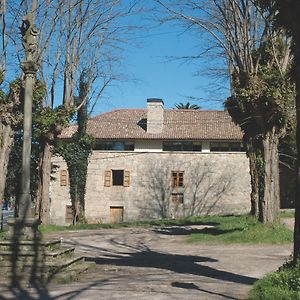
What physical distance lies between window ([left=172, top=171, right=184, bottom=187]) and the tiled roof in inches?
119

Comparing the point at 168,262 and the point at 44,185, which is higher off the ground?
the point at 44,185

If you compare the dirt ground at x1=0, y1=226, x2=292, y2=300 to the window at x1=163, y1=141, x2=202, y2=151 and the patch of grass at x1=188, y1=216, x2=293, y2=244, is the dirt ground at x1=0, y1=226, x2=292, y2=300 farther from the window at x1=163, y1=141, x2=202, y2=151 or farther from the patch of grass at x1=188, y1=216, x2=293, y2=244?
the window at x1=163, y1=141, x2=202, y2=151

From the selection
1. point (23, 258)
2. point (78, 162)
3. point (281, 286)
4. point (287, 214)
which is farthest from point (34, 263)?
point (78, 162)

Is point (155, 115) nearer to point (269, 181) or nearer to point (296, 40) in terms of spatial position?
point (269, 181)

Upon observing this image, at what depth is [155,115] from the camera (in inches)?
1681

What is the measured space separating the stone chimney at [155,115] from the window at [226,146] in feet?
15.6

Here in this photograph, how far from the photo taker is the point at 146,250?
1600cm

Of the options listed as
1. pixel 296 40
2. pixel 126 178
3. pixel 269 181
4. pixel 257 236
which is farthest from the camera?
pixel 126 178

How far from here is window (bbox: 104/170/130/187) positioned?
41875 mm

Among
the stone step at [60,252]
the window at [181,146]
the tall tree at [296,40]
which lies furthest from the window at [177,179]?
the tall tree at [296,40]

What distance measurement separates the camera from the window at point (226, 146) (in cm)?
4184

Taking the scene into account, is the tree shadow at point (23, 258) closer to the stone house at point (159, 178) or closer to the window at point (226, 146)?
the stone house at point (159, 178)

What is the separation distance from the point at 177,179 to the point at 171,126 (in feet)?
15.4

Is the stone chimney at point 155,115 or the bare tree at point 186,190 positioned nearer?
the bare tree at point 186,190
